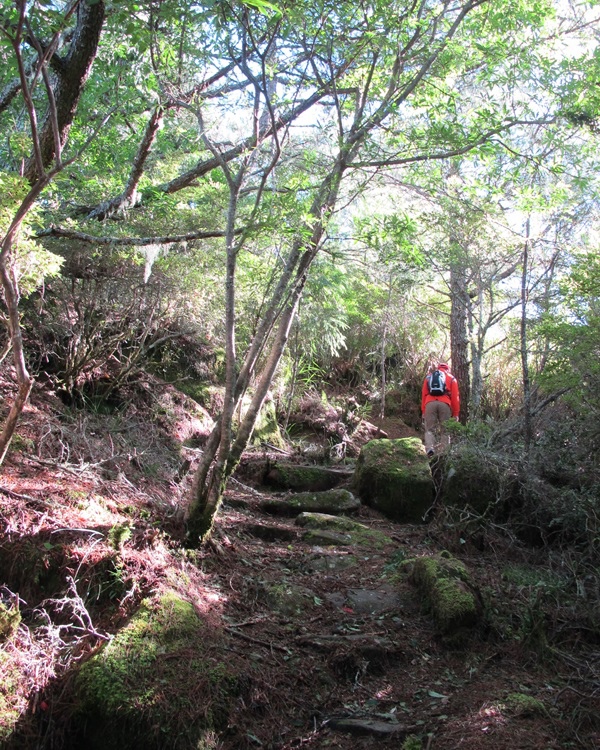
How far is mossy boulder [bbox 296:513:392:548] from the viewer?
6012 millimetres

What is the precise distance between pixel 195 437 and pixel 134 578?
4.22 m

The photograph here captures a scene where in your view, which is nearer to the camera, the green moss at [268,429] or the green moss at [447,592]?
the green moss at [447,592]

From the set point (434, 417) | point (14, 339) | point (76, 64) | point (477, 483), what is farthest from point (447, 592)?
point (76, 64)

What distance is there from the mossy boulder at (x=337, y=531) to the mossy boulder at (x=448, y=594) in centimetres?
114

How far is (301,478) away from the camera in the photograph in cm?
813

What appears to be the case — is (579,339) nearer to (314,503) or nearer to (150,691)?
(314,503)

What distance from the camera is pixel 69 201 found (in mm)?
7773

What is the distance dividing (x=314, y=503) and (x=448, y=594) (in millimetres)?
3229

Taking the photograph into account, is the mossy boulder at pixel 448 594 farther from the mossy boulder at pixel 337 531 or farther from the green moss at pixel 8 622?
the green moss at pixel 8 622

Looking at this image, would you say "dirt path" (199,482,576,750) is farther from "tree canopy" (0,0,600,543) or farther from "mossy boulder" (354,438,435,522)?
"mossy boulder" (354,438,435,522)

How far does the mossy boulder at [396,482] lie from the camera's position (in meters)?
7.32

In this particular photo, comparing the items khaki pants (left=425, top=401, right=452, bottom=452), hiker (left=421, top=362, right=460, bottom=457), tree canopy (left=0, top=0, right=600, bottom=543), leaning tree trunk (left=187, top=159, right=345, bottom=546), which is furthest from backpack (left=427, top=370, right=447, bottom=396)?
leaning tree trunk (left=187, top=159, right=345, bottom=546)

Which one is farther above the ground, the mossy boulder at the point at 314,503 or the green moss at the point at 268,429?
the green moss at the point at 268,429

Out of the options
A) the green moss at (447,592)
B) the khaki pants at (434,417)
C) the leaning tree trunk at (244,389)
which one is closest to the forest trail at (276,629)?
the green moss at (447,592)
